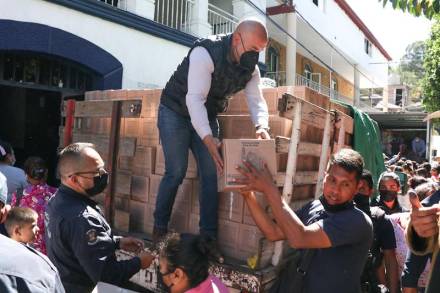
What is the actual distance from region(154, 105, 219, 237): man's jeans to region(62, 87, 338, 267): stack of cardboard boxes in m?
0.14

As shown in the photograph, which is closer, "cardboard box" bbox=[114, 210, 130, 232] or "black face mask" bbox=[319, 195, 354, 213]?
"black face mask" bbox=[319, 195, 354, 213]

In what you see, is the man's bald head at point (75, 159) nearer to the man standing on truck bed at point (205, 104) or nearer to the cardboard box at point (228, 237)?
the man standing on truck bed at point (205, 104)

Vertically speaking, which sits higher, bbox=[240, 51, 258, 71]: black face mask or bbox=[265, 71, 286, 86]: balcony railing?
bbox=[265, 71, 286, 86]: balcony railing

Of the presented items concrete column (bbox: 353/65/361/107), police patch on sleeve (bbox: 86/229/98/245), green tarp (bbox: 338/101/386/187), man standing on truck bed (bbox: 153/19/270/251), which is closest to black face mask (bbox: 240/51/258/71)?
man standing on truck bed (bbox: 153/19/270/251)

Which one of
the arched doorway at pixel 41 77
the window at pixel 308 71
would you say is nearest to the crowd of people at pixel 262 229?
the arched doorway at pixel 41 77

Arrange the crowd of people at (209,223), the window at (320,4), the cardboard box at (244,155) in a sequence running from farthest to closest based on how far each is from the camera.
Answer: the window at (320,4) < the cardboard box at (244,155) < the crowd of people at (209,223)

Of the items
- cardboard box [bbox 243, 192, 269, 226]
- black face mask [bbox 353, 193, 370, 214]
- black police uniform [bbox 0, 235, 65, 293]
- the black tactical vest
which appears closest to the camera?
black police uniform [bbox 0, 235, 65, 293]

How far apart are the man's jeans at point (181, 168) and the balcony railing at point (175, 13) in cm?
621

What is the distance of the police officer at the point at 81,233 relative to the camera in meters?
2.24

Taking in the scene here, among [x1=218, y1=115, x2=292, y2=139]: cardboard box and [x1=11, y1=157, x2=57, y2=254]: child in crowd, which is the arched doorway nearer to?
[x1=11, y1=157, x2=57, y2=254]: child in crowd

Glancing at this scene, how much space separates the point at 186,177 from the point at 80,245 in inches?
A: 44.0

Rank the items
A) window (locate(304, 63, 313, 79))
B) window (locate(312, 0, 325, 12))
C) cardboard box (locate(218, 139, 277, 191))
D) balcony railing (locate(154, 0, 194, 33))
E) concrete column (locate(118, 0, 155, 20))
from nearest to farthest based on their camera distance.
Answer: cardboard box (locate(218, 139, 277, 191)) → concrete column (locate(118, 0, 155, 20)) → balcony railing (locate(154, 0, 194, 33)) → window (locate(312, 0, 325, 12)) → window (locate(304, 63, 313, 79))

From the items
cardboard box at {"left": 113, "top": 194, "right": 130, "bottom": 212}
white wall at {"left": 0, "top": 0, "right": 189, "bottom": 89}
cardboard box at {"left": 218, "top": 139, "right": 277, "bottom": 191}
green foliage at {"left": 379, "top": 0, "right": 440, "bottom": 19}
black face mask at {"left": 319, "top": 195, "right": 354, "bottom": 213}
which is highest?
white wall at {"left": 0, "top": 0, "right": 189, "bottom": 89}

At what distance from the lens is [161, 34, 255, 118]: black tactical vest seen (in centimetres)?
287
